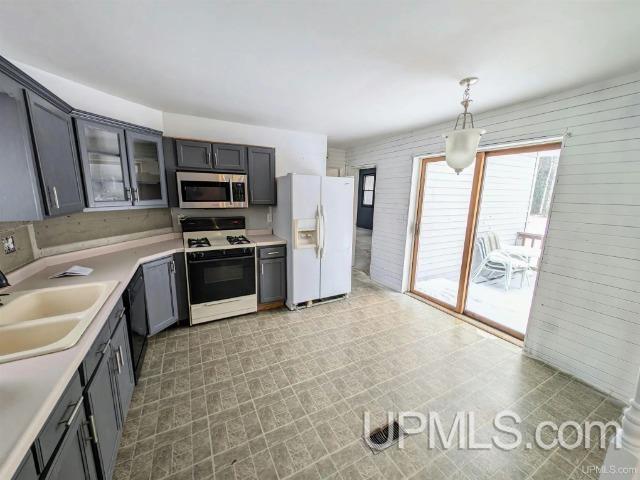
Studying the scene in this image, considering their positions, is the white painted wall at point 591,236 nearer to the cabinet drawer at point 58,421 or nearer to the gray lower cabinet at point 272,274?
the gray lower cabinet at point 272,274

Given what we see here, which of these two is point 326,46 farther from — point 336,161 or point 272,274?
point 336,161

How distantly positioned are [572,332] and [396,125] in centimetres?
296

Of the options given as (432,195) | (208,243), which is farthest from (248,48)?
(432,195)

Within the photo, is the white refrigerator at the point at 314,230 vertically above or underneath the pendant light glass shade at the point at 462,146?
underneath

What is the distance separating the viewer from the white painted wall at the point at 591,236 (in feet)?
6.46

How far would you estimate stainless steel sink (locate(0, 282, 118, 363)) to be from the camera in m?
1.17

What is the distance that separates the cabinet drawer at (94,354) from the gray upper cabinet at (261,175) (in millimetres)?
2298

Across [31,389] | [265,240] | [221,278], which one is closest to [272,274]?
[265,240]

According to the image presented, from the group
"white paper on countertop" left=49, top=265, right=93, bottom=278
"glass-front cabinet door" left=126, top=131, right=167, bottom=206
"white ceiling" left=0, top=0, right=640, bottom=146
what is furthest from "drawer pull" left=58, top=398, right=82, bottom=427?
"glass-front cabinet door" left=126, top=131, right=167, bottom=206

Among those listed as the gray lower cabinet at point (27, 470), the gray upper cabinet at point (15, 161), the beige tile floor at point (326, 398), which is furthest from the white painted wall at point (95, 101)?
the gray lower cabinet at point (27, 470)

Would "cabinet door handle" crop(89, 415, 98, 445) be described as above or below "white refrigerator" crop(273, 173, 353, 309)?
below

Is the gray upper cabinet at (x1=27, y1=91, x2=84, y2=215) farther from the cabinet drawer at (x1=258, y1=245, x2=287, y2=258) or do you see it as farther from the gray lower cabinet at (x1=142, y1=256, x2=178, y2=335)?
the cabinet drawer at (x1=258, y1=245, x2=287, y2=258)

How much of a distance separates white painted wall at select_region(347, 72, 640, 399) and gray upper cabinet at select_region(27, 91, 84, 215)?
3911 millimetres

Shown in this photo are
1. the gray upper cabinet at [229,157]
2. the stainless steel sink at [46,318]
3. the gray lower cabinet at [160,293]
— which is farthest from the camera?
the gray upper cabinet at [229,157]
